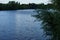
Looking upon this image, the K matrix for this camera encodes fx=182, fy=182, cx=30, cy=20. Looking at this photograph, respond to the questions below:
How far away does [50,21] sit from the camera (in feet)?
11.5

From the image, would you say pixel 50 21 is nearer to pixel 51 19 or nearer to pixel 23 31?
pixel 51 19

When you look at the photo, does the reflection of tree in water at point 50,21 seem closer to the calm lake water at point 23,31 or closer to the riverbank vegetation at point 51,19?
the riverbank vegetation at point 51,19

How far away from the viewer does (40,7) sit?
12.1 ft

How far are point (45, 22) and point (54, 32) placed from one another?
0.90 feet

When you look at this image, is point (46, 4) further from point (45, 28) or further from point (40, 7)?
point (45, 28)

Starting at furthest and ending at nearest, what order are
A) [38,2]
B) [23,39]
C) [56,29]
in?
[23,39] → [38,2] → [56,29]

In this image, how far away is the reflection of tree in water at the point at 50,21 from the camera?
11.1 feet

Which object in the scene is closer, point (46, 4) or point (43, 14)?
point (43, 14)

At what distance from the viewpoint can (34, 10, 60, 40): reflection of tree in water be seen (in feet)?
11.1

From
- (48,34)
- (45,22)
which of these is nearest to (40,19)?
(45,22)

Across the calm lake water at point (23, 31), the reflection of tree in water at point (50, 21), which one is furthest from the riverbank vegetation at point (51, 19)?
the calm lake water at point (23, 31)

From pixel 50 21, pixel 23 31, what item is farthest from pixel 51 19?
pixel 23 31

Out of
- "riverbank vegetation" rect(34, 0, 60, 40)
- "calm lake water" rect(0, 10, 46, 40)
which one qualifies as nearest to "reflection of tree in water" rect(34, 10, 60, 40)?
"riverbank vegetation" rect(34, 0, 60, 40)

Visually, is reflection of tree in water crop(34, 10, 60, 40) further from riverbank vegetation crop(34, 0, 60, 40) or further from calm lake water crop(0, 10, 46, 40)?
calm lake water crop(0, 10, 46, 40)
